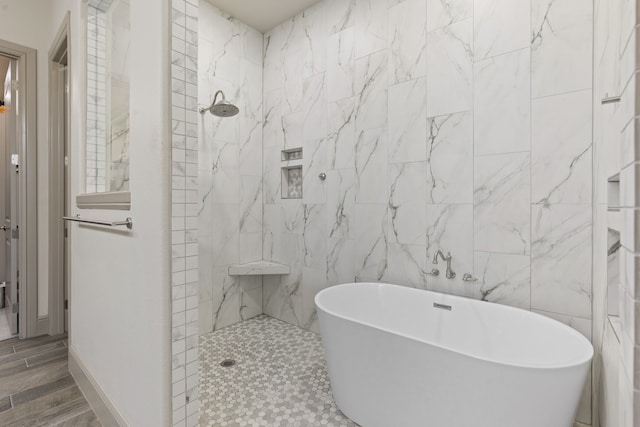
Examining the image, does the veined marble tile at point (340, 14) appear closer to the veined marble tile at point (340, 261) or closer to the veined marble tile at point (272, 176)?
the veined marble tile at point (272, 176)

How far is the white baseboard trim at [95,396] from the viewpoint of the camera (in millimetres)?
1554

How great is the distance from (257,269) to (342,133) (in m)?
1.51

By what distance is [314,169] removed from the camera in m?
2.89

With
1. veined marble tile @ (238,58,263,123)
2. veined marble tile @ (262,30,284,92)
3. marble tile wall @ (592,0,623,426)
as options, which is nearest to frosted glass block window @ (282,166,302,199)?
veined marble tile @ (238,58,263,123)

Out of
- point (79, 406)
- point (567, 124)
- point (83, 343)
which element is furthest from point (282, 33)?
point (79, 406)

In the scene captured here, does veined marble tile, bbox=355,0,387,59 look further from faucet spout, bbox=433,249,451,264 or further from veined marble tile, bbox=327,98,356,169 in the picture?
faucet spout, bbox=433,249,451,264

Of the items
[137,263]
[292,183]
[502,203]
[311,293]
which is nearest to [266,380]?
[311,293]

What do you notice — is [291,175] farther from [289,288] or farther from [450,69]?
[450,69]

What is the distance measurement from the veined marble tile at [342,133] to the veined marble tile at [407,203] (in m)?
0.43

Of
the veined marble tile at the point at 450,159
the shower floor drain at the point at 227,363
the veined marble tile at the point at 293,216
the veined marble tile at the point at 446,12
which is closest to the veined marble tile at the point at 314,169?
the veined marble tile at the point at 293,216

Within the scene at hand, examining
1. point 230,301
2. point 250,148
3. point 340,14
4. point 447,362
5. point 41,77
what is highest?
point 340,14

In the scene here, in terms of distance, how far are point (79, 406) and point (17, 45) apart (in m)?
2.82

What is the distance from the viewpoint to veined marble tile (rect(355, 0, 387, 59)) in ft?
7.99

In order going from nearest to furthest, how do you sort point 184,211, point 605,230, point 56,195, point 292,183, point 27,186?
1. point 184,211
2. point 605,230
3. point 27,186
4. point 56,195
5. point 292,183
